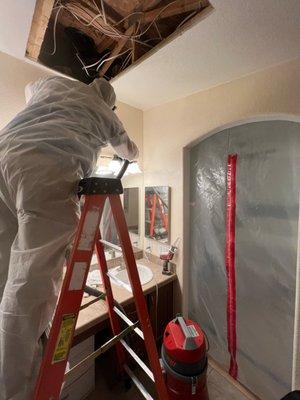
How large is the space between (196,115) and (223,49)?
551mm

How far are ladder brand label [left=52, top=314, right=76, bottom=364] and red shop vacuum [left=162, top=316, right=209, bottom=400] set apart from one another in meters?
0.90

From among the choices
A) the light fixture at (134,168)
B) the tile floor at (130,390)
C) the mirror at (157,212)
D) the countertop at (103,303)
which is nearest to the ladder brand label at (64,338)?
the countertop at (103,303)

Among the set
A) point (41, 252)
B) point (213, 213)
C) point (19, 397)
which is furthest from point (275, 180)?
point (19, 397)

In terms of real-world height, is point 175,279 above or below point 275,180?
below

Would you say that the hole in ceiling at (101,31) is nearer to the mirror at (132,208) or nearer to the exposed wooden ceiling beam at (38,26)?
the exposed wooden ceiling beam at (38,26)

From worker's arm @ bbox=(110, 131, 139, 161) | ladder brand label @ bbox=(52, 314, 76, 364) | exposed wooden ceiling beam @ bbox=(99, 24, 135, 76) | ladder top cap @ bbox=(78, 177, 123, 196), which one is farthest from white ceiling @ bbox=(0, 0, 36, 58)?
ladder brand label @ bbox=(52, 314, 76, 364)

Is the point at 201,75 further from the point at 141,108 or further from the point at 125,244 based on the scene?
the point at 125,244

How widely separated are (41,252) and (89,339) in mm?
1164

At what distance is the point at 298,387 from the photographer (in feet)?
3.70

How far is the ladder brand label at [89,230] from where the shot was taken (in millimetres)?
653

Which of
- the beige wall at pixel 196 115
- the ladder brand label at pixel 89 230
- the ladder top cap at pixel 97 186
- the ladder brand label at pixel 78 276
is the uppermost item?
the beige wall at pixel 196 115

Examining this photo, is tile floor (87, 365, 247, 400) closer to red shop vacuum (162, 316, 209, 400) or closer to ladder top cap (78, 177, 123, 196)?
red shop vacuum (162, 316, 209, 400)

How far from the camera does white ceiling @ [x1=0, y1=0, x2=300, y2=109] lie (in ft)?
2.98

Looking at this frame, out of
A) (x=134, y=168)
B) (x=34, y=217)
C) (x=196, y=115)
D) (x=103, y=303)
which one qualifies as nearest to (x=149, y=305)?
(x=103, y=303)
